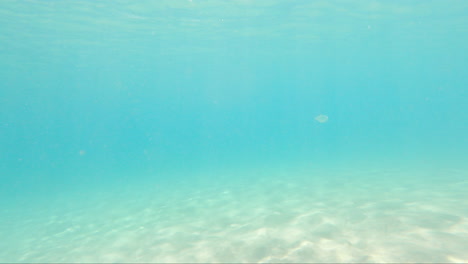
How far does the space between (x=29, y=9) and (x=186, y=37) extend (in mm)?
13399

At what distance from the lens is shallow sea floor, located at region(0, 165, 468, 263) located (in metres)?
5.30

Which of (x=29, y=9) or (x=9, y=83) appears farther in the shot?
(x=9, y=83)

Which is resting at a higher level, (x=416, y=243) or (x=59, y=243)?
(x=59, y=243)

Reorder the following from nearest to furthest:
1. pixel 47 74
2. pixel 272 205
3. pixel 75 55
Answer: pixel 272 205
pixel 75 55
pixel 47 74

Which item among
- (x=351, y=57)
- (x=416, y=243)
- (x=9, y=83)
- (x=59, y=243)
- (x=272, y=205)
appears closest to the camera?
(x=416, y=243)

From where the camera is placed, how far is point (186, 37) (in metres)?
29.0

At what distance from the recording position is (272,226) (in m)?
7.12

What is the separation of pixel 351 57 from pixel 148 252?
52.5 meters

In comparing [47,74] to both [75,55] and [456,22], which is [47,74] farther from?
[456,22]


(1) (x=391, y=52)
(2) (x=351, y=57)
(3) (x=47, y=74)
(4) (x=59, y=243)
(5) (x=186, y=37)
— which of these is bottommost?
(4) (x=59, y=243)

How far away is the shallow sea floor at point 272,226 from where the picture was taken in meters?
5.30

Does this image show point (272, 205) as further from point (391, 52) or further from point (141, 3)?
→ point (391, 52)

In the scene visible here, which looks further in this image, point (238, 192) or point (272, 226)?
point (238, 192)

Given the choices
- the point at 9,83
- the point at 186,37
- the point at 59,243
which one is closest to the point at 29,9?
the point at 186,37
